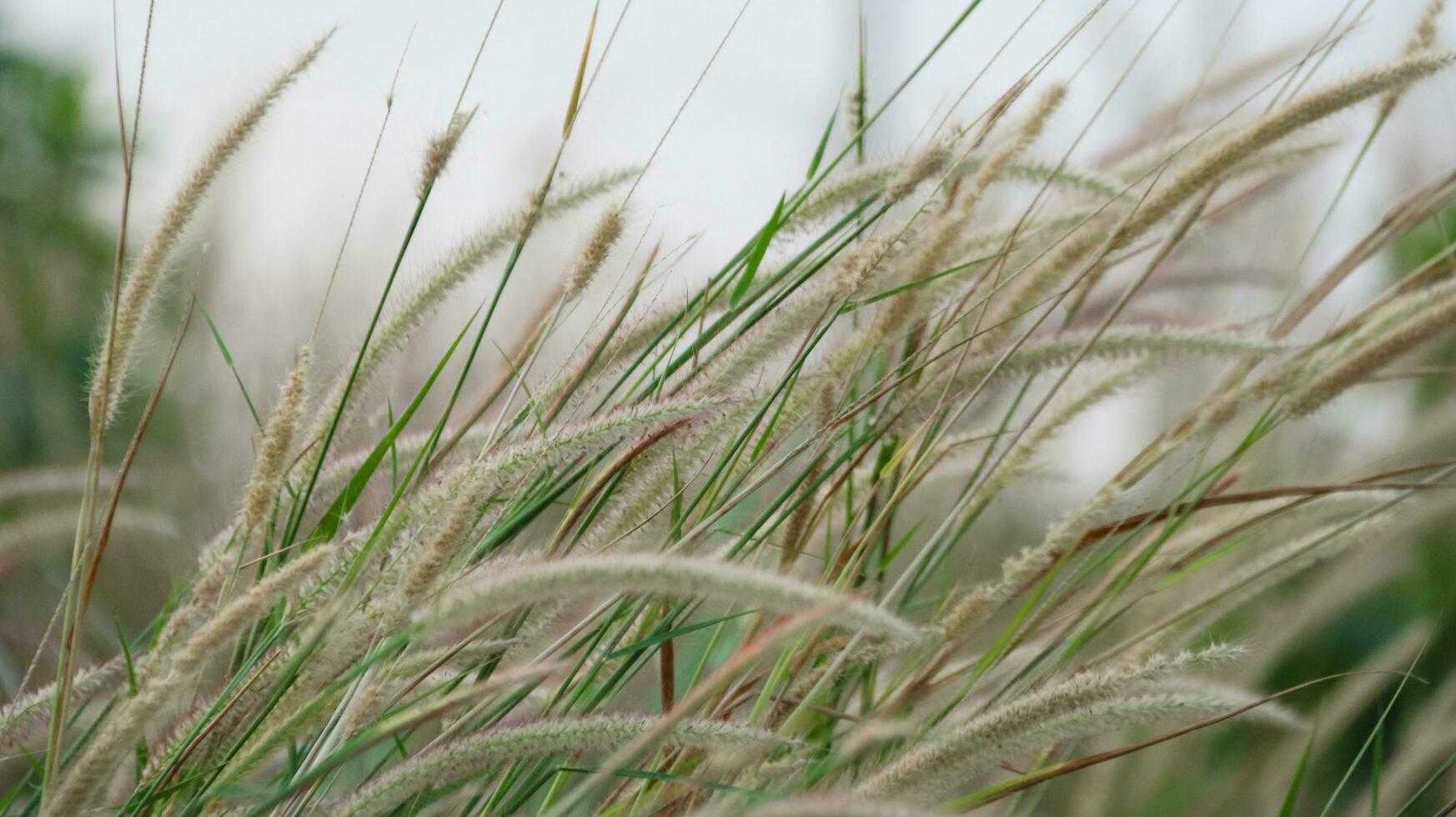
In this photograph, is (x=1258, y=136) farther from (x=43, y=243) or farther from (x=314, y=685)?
(x=43, y=243)

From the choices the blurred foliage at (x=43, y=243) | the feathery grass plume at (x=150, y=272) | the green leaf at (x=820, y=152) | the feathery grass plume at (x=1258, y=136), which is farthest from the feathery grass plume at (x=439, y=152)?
the blurred foliage at (x=43, y=243)

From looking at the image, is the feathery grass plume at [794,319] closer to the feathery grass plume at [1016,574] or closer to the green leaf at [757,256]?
the green leaf at [757,256]

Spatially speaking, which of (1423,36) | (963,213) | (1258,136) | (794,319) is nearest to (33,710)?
(794,319)

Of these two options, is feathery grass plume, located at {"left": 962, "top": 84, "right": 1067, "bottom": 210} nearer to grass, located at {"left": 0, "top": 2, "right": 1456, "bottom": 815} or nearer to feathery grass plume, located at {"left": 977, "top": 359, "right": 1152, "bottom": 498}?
grass, located at {"left": 0, "top": 2, "right": 1456, "bottom": 815}

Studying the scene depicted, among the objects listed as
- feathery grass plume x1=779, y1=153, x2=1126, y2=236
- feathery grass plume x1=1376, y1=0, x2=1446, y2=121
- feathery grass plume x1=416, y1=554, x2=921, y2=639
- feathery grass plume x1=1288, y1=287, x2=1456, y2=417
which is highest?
feathery grass plume x1=1376, y1=0, x2=1446, y2=121

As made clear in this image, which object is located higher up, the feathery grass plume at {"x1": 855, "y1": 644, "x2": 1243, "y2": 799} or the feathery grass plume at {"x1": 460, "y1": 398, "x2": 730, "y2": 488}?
the feathery grass plume at {"x1": 460, "y1": 398, "x2": 730, "y2": 488}

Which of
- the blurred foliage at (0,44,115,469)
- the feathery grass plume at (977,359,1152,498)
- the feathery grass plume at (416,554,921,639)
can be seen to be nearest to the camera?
the feathery grass plume at (416,554,921,639)

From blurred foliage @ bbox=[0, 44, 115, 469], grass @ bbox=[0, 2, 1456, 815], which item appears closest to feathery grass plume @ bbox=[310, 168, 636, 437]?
grass @ bbox=[0, 2, 1456, 815]
